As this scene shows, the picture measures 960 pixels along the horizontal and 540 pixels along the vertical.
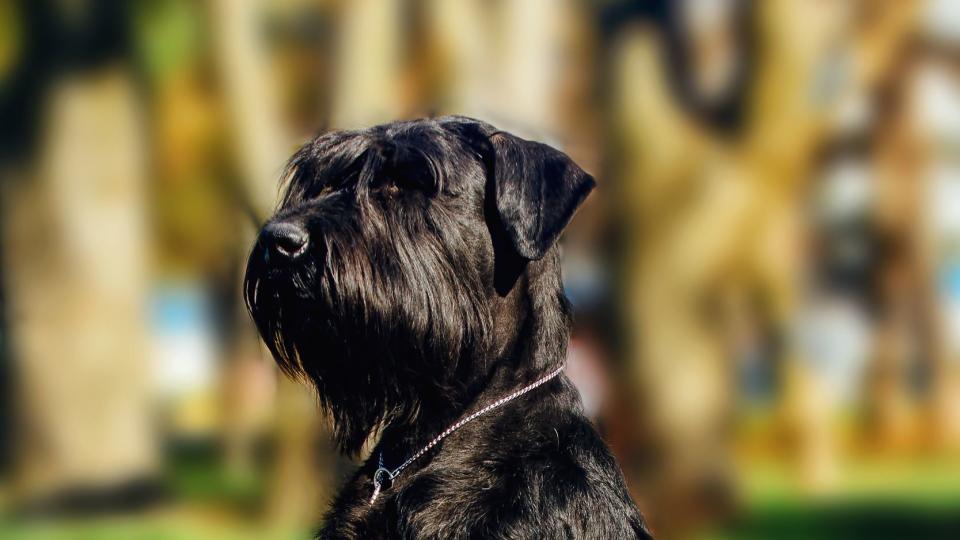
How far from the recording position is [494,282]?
3.46 m

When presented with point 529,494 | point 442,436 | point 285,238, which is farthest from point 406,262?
point 529,494

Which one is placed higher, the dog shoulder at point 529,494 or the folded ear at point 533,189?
the folded ear at point 533,189

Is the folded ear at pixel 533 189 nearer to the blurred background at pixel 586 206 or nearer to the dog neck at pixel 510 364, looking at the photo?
the dog neck at pixel 510 364

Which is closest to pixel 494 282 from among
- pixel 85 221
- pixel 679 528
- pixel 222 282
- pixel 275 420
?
pixel 275 420

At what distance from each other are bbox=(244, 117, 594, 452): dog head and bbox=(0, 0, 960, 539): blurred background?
5.17 m

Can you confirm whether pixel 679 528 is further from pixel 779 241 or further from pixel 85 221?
pixel 85 221

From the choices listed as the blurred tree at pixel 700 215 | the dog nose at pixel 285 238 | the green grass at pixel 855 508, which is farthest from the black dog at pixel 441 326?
the green grass at pixel 855 508

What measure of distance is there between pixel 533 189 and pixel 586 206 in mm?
5759

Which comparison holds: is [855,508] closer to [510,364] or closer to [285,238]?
[510,364]

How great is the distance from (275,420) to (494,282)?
22.5 ft

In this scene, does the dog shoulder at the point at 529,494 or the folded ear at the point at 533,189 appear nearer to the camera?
the dog shoulder at the point at 529,494

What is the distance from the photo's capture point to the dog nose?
3.17 meters

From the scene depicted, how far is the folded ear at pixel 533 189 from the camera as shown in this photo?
11.1 ft

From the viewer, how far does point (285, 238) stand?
318cm
